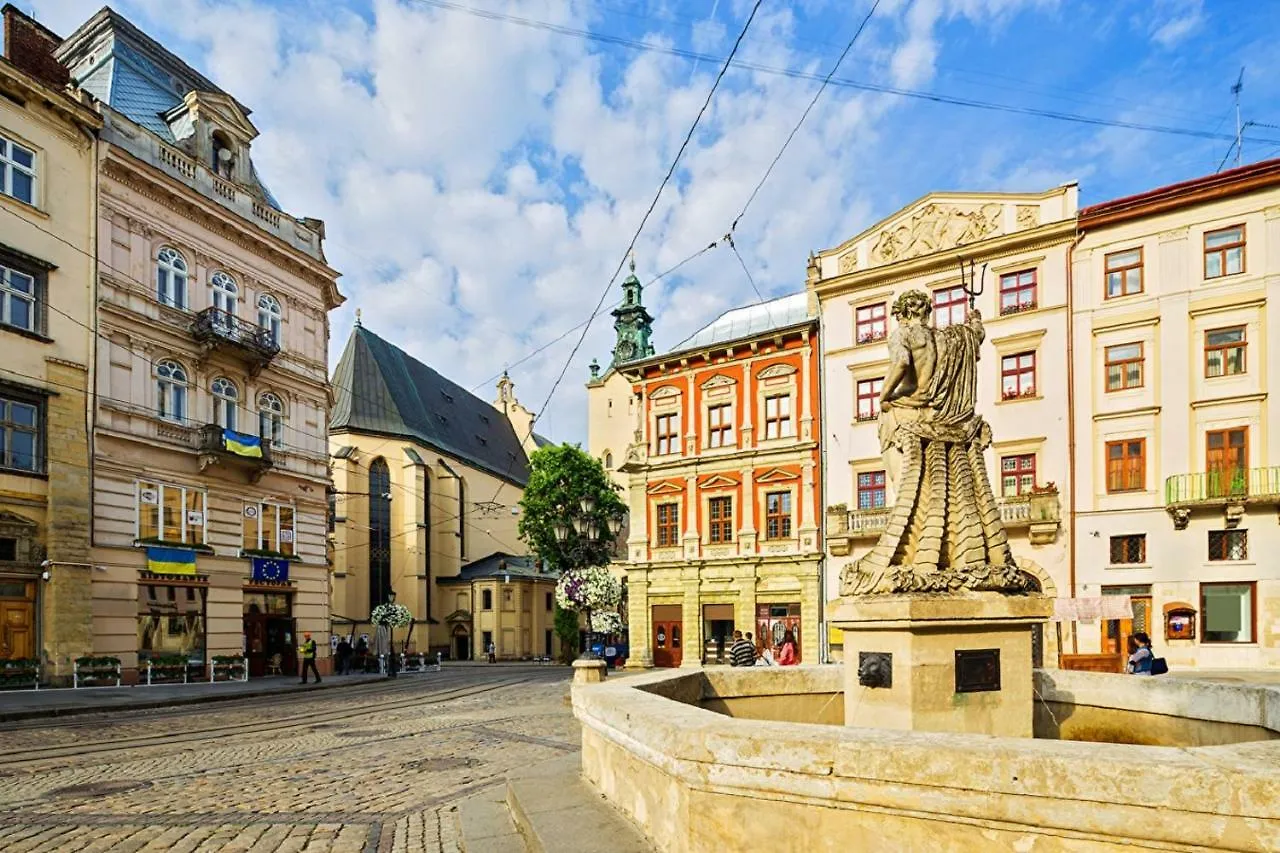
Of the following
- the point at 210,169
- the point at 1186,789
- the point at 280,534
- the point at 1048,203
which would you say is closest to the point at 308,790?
the point at 1186,789

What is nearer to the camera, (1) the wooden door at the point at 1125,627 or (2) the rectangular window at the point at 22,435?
(2) the rectangular window at the point at 22,435

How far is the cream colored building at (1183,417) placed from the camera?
23.0 metres

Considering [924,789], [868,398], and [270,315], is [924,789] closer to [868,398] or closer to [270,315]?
[868,398]

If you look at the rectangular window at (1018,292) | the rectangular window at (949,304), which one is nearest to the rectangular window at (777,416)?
the rectangular window at (949,304)

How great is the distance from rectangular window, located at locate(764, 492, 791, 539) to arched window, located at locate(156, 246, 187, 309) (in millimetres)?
21211

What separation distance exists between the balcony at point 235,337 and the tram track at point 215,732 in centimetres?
1214

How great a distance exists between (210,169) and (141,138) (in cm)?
Answer: 277

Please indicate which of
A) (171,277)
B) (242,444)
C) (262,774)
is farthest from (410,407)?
(262,774)

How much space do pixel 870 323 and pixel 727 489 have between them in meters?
8.44

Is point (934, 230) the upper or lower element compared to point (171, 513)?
upper

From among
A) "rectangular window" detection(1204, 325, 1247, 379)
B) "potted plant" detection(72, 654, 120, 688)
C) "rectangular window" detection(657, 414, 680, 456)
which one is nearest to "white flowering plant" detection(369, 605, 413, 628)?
"rectangular window" detection(657, 414, 680, 456)

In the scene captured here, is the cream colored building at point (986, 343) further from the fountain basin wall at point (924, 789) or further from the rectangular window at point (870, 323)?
the fountain basin wall at point (924, 789)

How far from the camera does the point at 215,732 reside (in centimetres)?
1359

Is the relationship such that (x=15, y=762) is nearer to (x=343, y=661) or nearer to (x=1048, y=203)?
(x=343, y=661)
